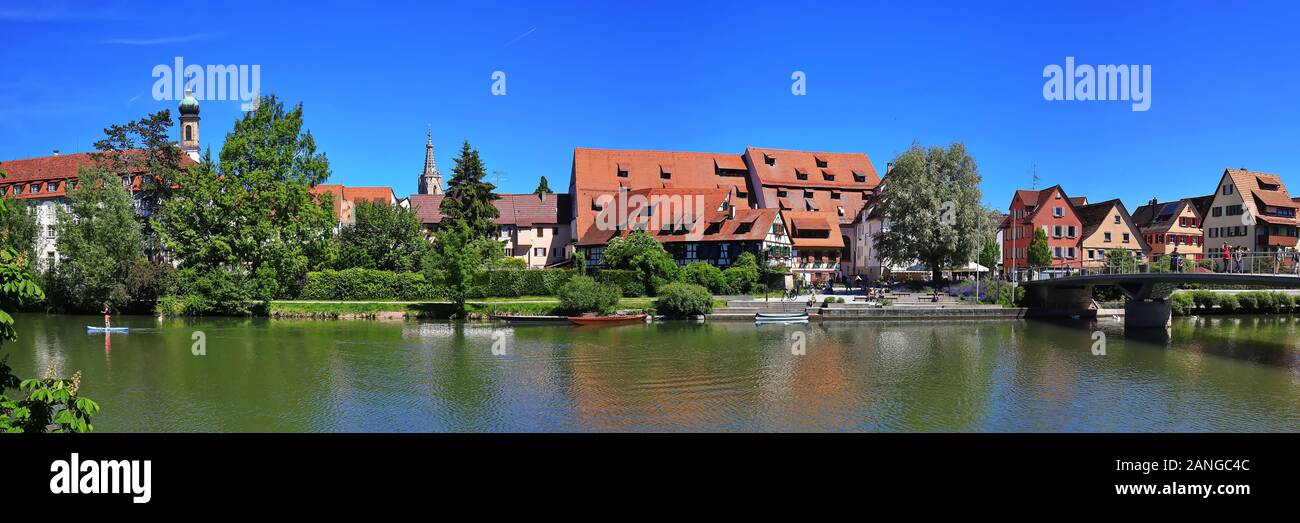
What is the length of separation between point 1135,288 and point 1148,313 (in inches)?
360

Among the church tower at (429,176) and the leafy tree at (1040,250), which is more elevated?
the church tower at (429,176)

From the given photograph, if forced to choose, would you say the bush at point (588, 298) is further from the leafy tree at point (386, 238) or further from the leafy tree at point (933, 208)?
the leafy tree at point (933, 208)

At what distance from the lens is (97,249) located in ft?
152

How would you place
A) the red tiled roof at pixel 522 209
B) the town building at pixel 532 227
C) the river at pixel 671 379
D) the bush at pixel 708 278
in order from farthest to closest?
the red tiled roof at pixel 522 209
the town building at pixel 532 227
the bush at pixel 708 278
the river at pixel 671 379

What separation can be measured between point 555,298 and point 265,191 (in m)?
19.8

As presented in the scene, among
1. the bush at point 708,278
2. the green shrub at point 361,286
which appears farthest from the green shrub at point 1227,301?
the green shrub at point 361,286

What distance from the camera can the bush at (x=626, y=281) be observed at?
1987 inches

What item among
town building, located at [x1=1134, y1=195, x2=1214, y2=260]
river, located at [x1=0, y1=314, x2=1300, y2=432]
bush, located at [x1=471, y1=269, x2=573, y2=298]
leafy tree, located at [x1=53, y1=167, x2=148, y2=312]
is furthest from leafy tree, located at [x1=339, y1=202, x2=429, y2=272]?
town building, located at [x1=1134, y1=195, x2=1214, y2=260]

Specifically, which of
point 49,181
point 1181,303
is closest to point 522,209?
point 49,181

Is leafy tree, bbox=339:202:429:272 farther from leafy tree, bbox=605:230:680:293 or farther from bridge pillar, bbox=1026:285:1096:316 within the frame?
bridge pillar, bbox=1026:285:1096:316

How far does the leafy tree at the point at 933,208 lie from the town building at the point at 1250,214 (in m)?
26.3
